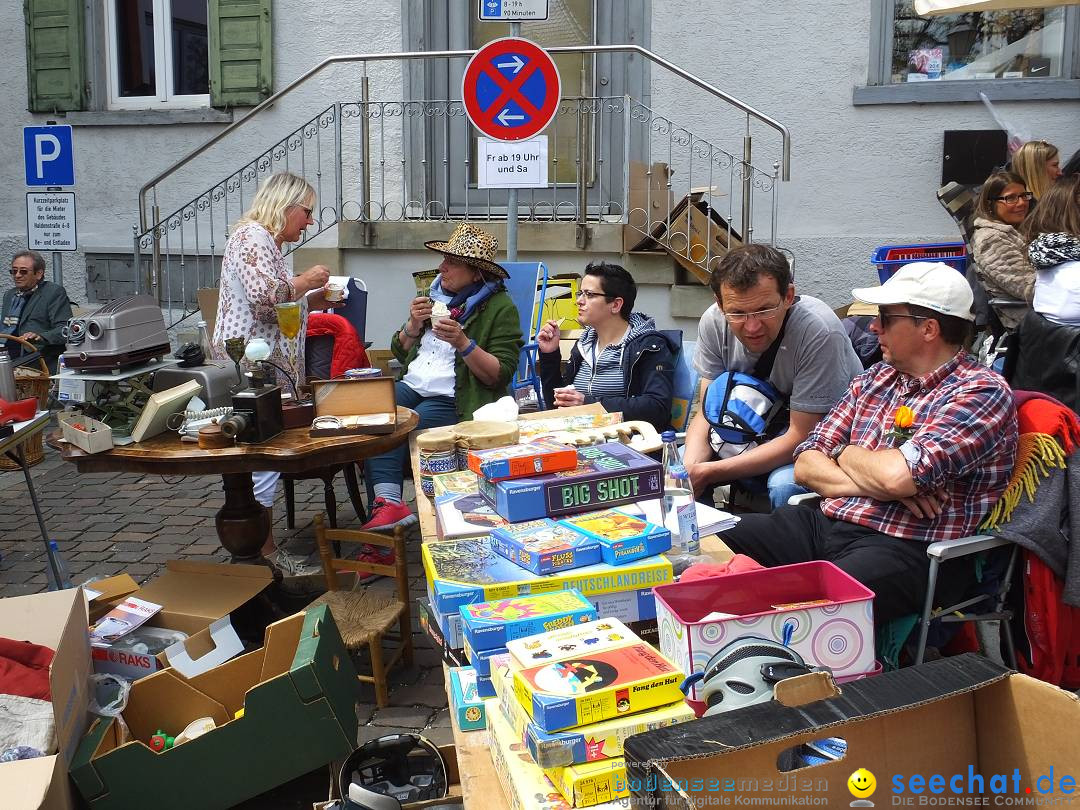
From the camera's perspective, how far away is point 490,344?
5324mm

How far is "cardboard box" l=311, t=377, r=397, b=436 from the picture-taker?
4223 millimetres

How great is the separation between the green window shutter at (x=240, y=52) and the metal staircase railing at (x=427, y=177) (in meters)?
0.25

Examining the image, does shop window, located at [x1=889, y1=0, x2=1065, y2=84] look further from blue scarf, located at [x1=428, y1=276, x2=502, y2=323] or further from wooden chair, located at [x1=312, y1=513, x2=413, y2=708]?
wooden chair, located at [x1=312, y1=513, x2=413, y2=708]

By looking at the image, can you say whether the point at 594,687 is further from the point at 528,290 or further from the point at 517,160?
the point at 528,290

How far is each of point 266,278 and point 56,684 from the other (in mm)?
2722

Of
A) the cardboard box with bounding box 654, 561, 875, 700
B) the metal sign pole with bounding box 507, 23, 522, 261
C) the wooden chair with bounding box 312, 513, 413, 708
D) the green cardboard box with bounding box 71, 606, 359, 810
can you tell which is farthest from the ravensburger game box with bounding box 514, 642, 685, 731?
the metal sign pole with bounding box 507, 23, 522, 261

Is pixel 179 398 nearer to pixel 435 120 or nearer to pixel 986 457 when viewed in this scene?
pixel 986 457

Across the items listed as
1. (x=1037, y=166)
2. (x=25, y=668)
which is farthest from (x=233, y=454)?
(x=1037, y=166)

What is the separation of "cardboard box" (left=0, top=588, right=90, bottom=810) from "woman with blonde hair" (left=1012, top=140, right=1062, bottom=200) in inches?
212

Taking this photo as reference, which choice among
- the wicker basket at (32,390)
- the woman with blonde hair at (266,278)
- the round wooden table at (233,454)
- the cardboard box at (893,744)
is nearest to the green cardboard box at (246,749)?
the round wooden table at (233,454)

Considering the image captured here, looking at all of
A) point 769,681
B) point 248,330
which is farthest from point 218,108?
point 769,681

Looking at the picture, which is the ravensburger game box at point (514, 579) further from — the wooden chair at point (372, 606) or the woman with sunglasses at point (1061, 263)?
the woman with sunglasses at point (1061, 263)

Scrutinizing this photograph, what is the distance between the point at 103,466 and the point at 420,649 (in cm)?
139

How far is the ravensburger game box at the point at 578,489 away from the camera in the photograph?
2838 millimetres
